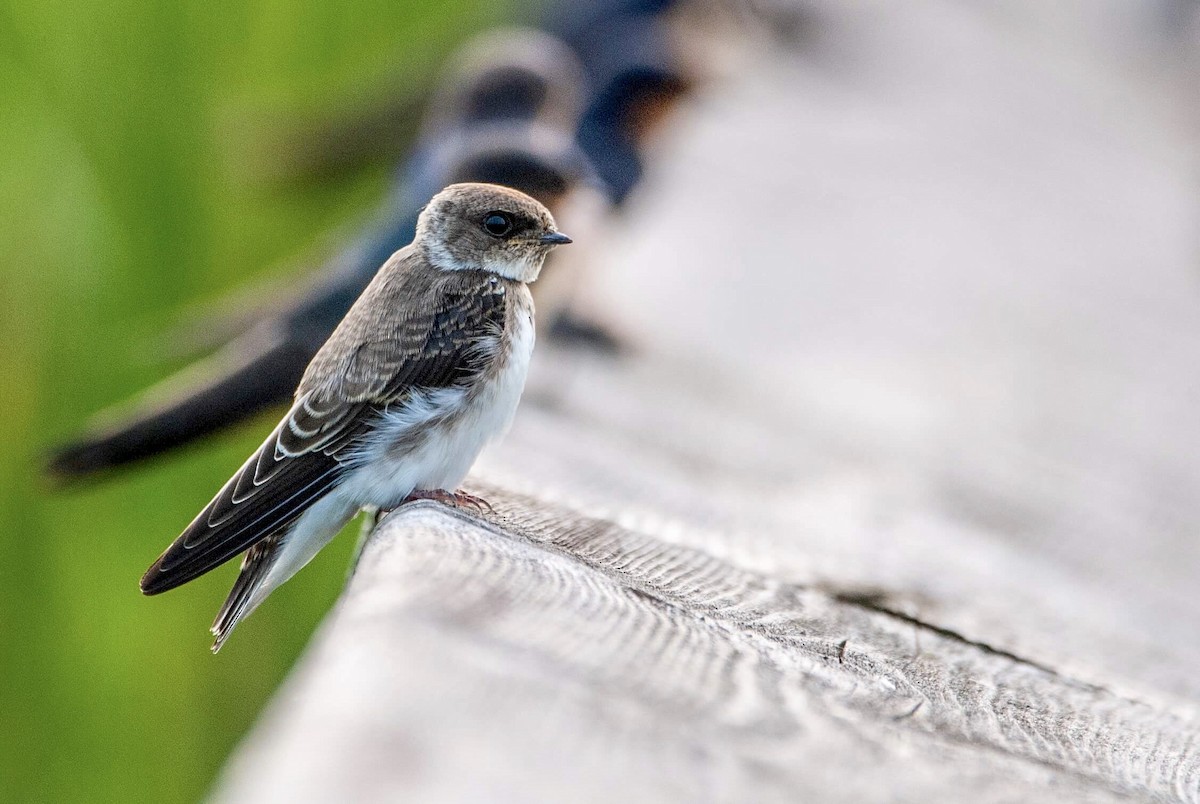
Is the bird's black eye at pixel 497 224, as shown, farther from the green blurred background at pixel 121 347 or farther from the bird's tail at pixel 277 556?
the green blurred background at pixel 121 347

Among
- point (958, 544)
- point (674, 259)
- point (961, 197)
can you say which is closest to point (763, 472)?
point (958, 544)

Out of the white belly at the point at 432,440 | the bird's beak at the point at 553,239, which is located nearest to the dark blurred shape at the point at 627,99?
the bird's beak at the point at 553,239

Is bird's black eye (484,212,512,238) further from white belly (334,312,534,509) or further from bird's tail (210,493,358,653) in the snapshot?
bird's tail (210,493,358,653)

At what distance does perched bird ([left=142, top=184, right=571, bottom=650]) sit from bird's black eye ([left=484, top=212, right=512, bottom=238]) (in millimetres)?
123

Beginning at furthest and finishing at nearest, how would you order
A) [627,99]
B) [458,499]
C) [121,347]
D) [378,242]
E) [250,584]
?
[627,99] → [378,242] → [121,347] → [250,584] → [458,499]

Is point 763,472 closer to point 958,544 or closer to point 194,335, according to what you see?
point 958,544

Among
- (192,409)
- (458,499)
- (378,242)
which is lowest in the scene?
(192,409)

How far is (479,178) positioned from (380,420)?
7.96 feet

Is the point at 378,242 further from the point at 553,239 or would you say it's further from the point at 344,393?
the point at 344,393

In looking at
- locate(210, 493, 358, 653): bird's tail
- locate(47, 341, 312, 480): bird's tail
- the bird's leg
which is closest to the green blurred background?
A: locate(47, 341, 312, 480): bird's tail

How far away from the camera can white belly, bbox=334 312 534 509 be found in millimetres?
1888

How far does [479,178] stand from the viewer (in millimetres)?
4258

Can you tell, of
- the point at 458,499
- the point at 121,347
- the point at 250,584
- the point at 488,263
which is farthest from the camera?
the point at 121,347

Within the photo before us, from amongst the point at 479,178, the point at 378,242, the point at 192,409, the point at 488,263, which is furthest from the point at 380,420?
the point at 479,178
